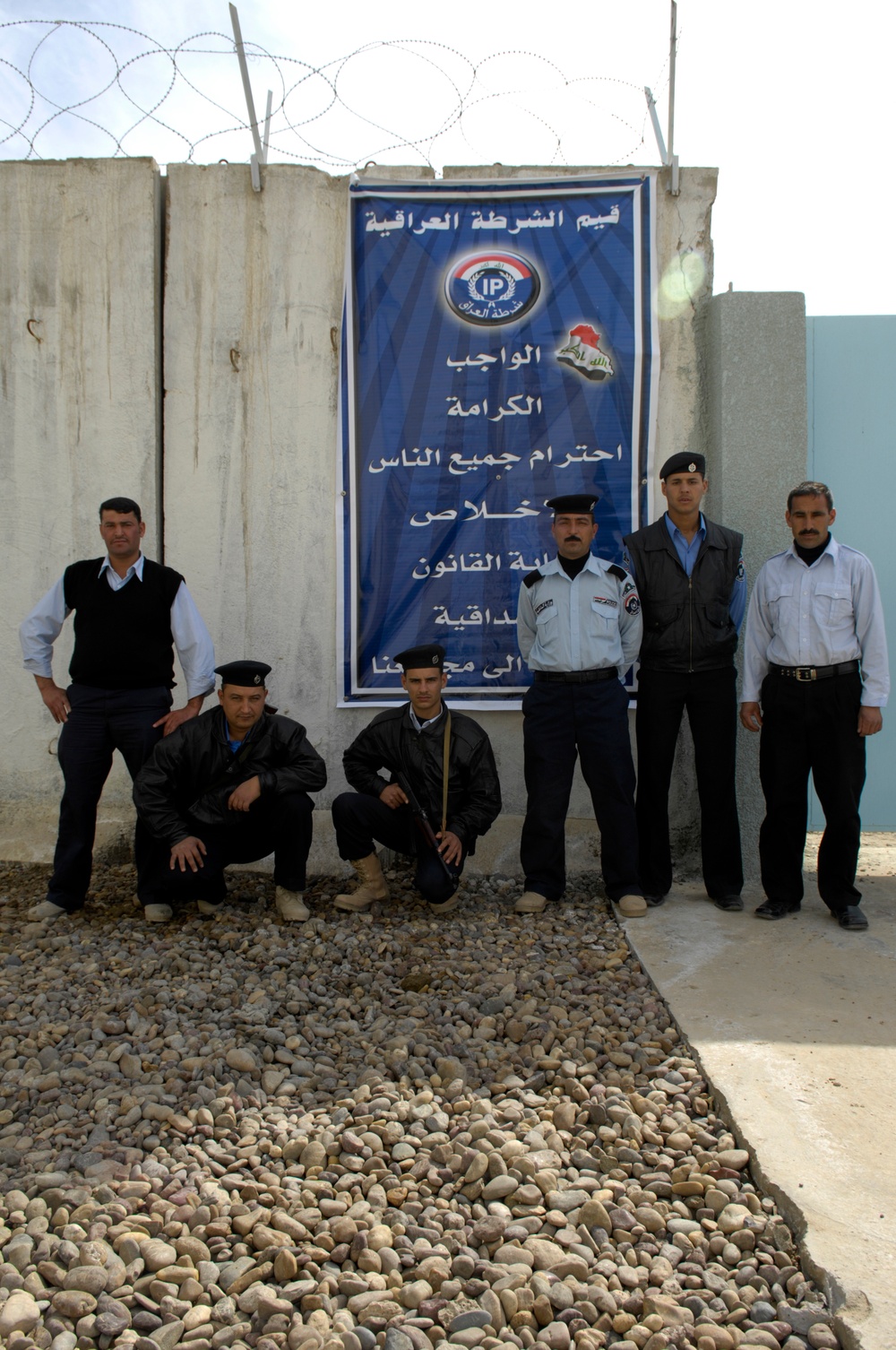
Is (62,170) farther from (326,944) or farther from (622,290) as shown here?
(326,944)

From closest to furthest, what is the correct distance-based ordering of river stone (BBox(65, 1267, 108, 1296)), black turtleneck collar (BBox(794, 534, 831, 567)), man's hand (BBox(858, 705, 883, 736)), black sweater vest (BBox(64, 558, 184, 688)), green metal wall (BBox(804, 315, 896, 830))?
river stone (BBox(65, 1267, 108, 1296))
man's hand (BBox(858, 705, 883, 736))
black turtleneck collar (BBox(794, 534, 831, 567))
black sweater vest (BBox(64, 558, 184, 688))
green metal wall (BBox(804, 315, 896, 830))

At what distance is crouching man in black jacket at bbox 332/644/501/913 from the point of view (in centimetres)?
407

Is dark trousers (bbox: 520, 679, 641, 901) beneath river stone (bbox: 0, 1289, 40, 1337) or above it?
above

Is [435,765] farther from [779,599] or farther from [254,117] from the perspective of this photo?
[254,117]

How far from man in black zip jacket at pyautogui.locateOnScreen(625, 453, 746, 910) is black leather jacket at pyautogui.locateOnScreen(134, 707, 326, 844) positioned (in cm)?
141

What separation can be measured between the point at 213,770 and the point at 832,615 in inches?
100

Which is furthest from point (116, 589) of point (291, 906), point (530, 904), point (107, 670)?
point (530, 904)

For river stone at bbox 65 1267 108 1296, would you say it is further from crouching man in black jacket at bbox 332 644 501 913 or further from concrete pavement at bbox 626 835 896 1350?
crouching man in black jacket at bbox 332 644 501 913

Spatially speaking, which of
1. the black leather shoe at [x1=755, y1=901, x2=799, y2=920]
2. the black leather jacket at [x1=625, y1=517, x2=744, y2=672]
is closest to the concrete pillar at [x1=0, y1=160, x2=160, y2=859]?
the black leather jacket at [x1=625, y1=517, x2=744, y2=672]

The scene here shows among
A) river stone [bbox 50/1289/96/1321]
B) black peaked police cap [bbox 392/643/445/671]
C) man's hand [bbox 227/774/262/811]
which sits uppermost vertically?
black peaked police cap [bbox 392/643/445/671]

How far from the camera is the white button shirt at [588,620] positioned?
4.04 meters

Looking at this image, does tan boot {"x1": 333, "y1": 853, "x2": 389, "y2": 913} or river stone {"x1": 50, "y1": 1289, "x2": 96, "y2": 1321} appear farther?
tan boot {"x1": 333, "y1": 853, "x2": 389, "y2": 913}

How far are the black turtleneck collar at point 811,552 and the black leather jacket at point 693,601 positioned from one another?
0.85ft

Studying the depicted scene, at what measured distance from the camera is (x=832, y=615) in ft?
12.6
